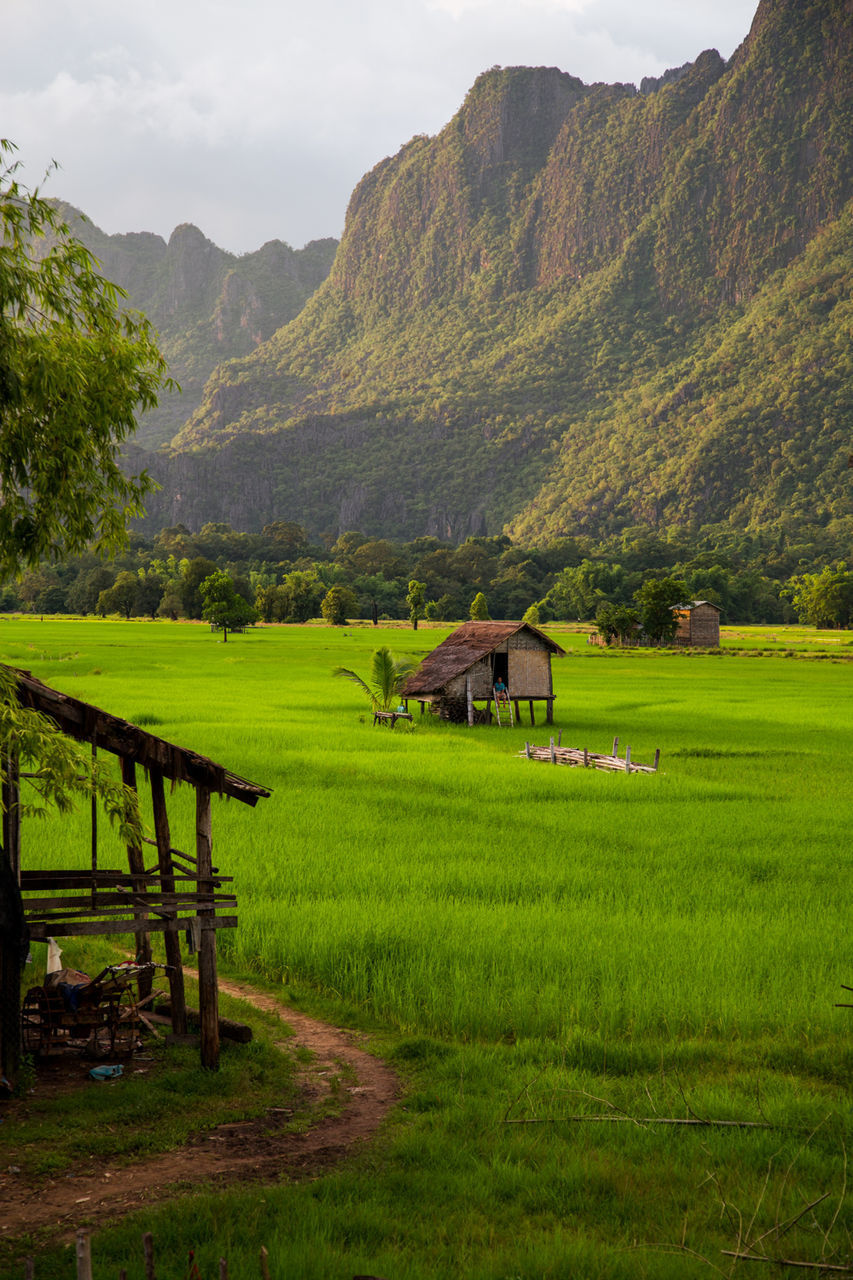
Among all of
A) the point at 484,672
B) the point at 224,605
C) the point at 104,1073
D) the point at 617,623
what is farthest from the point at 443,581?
the point at 104,1073

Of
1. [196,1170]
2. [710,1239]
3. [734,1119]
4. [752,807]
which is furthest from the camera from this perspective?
[752,807]

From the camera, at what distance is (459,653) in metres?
38.9

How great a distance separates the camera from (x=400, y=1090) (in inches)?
343

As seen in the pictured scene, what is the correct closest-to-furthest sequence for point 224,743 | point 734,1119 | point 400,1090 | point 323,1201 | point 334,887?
point 323,1201 → point 734,1119 → point 400,1090 → point 334,887 → point 224,743

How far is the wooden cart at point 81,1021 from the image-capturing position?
9188mm

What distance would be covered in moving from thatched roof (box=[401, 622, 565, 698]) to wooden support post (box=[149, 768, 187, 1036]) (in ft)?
90.0

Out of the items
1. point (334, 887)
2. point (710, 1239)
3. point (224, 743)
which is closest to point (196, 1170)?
point (710, 1239)

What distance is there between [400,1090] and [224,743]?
851 inches

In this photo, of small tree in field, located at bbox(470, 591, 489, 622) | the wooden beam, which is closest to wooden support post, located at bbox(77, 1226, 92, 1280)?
the wooden beam

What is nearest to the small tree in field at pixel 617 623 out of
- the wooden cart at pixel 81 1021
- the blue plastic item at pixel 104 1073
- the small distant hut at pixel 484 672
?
the small distant hut at pixel 484 672

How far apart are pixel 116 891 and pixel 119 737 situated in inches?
53.4

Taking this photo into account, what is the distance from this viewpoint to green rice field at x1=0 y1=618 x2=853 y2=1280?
6496mm

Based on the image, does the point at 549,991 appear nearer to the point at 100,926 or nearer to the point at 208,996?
the point at 208,996

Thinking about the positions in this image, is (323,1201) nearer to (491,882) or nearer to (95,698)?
(491,882)
